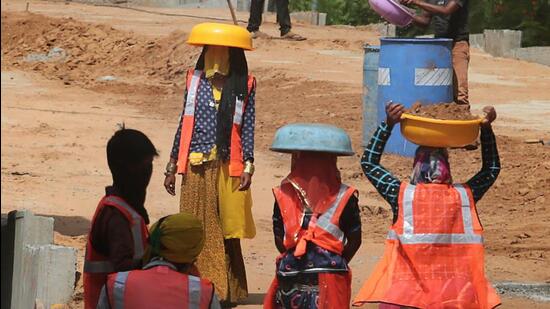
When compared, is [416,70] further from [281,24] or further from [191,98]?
[281,24]

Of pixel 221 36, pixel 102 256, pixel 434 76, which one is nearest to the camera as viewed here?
pixel 102 256

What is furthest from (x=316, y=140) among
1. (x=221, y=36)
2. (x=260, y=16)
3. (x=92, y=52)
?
(x=92, y=52)

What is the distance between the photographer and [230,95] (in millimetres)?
6781

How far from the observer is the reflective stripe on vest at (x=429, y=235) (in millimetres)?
5102

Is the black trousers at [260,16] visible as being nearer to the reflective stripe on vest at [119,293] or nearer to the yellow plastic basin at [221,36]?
the yellow plastic basin at [221,36]

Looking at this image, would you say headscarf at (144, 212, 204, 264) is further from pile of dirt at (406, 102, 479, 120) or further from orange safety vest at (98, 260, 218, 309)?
pile of dirt at (406, 102, 479, 120)

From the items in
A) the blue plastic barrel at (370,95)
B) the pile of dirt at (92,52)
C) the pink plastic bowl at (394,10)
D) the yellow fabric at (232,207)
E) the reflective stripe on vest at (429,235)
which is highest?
the reflective stripe on vest at (429,235)

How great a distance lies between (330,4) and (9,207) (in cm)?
2134

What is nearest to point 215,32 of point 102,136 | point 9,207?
point 9,207

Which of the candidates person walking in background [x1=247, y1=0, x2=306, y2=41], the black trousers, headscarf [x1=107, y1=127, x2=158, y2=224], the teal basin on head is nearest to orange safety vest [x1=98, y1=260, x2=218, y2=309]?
headscarf [x1=107, y1=127, x2=158, y2=224]

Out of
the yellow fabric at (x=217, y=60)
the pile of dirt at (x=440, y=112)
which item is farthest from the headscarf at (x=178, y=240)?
the yellow fabric at (x=217, y=60)

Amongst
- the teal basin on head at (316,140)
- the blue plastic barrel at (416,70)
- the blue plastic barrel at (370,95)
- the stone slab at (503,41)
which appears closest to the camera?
the teal basin on head at (316,140)

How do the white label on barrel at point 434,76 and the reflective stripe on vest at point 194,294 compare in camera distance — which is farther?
the white label on barrel at point 434,76

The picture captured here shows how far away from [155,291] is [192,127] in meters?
2.75
